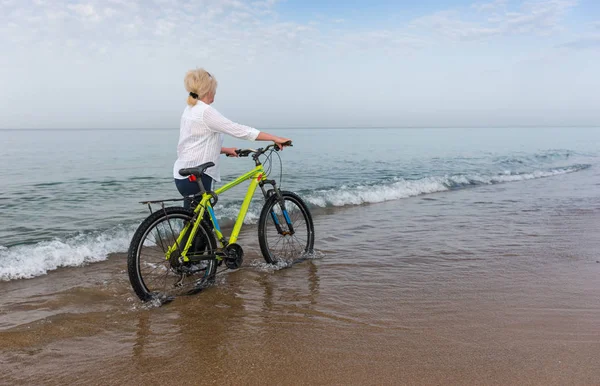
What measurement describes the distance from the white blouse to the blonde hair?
0.29 feet

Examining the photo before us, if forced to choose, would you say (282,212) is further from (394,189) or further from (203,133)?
(394,189)

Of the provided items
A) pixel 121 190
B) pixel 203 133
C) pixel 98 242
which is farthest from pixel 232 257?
pixel 121 190

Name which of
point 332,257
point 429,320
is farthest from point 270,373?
point 332,257

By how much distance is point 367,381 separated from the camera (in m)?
2.55

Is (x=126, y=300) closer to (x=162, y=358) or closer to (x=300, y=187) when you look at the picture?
(x=162, y=358)

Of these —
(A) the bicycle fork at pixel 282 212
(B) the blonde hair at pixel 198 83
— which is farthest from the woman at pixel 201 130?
(A) the bicycle fork at pixel 282 212

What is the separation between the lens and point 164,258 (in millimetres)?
4129

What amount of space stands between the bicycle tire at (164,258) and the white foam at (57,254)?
210cm

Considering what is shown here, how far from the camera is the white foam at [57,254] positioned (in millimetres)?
5195

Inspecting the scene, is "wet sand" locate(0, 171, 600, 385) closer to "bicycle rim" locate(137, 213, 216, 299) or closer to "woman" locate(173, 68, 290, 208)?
"bicycle rim" locate(137, 213, 216, 299)

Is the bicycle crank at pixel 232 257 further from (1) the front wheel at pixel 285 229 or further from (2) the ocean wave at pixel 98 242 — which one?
(2) the ocean wave at pixel 98 242

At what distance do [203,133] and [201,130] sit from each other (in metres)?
0.04

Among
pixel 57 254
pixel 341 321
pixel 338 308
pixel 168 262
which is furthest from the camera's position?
pixel 57 254

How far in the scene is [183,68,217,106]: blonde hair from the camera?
421cm
